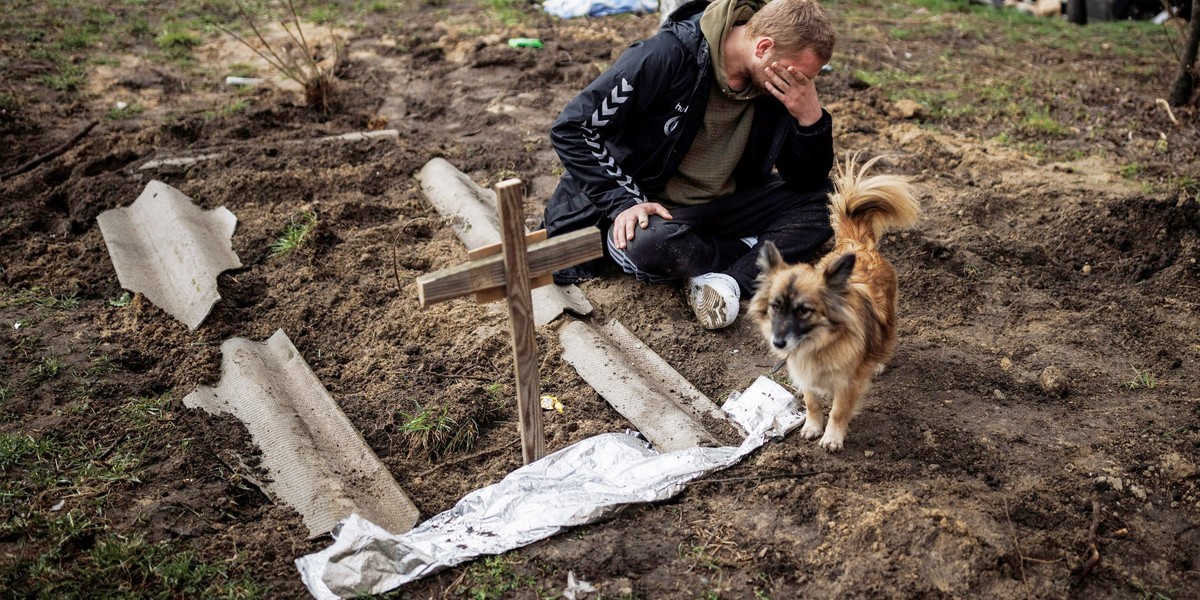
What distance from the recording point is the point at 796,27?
3.51 metres

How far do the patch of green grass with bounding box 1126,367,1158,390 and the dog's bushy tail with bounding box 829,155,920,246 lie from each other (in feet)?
4.25

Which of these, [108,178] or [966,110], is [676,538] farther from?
[966,110]

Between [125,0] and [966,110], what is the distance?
9762mm

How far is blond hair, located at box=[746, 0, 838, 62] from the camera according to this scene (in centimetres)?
351

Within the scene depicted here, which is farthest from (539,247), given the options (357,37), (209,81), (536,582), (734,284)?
(357,37)

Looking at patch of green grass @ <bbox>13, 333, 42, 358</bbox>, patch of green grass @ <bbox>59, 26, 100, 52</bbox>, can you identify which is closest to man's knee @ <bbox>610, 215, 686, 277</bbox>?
patch of green grass @ <bbox>13, 333, 42, 358</bbox>

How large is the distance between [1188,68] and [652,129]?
18.3 ft

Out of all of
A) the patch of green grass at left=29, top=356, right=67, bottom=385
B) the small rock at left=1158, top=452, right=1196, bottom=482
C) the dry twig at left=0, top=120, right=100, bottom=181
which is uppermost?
the dry twig at left=0, top=120, right=100, bottom=181

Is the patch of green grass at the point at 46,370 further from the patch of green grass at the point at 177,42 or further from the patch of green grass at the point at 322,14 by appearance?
the patch of green grass at the point at 322,14

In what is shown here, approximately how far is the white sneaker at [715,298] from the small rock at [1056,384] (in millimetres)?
1516

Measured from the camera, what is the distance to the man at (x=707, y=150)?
3.78m

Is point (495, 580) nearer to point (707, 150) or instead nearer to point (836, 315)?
point (836, 315)

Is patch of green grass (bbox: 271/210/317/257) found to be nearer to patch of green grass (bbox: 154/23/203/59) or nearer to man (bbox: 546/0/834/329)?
man (bbox: 546/0/834/329)

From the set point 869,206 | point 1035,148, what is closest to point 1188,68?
point 1035,148
